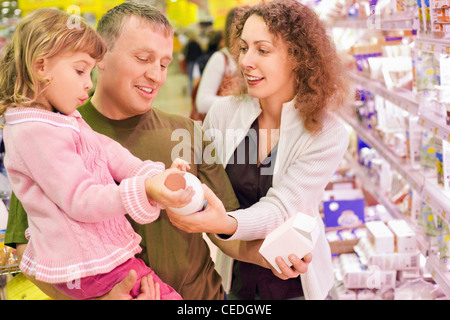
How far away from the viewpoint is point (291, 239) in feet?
4.53

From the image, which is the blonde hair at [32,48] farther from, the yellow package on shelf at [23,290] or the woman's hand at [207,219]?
the yellow package on shelf at [23,290]

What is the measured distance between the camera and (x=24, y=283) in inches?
59.3

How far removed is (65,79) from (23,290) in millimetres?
716

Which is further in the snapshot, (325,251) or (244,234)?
(325,251)

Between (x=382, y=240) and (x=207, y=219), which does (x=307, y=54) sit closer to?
(x=207, y=219)

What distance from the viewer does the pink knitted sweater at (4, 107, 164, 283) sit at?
1.10 metres

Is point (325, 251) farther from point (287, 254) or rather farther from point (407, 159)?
point (407, 159)

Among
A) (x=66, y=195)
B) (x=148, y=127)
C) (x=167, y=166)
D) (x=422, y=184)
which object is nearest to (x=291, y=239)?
(x=167, y=166)

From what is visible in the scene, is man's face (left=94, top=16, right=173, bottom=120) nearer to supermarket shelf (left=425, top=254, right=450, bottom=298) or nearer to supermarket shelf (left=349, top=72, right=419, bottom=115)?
supermarket shelf (left=425, top=254, right=450, bottom=298)

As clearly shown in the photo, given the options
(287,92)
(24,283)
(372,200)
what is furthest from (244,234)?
(372,200)

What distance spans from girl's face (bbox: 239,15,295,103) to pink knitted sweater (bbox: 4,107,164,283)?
53 cm

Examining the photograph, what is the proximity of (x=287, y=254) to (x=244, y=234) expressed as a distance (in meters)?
0.14

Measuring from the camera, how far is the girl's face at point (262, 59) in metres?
1.58

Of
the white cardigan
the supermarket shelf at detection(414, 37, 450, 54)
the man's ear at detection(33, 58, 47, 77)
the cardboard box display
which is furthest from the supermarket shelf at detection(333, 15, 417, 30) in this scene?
the man's ear at detection(33, 58, 47, 77)
